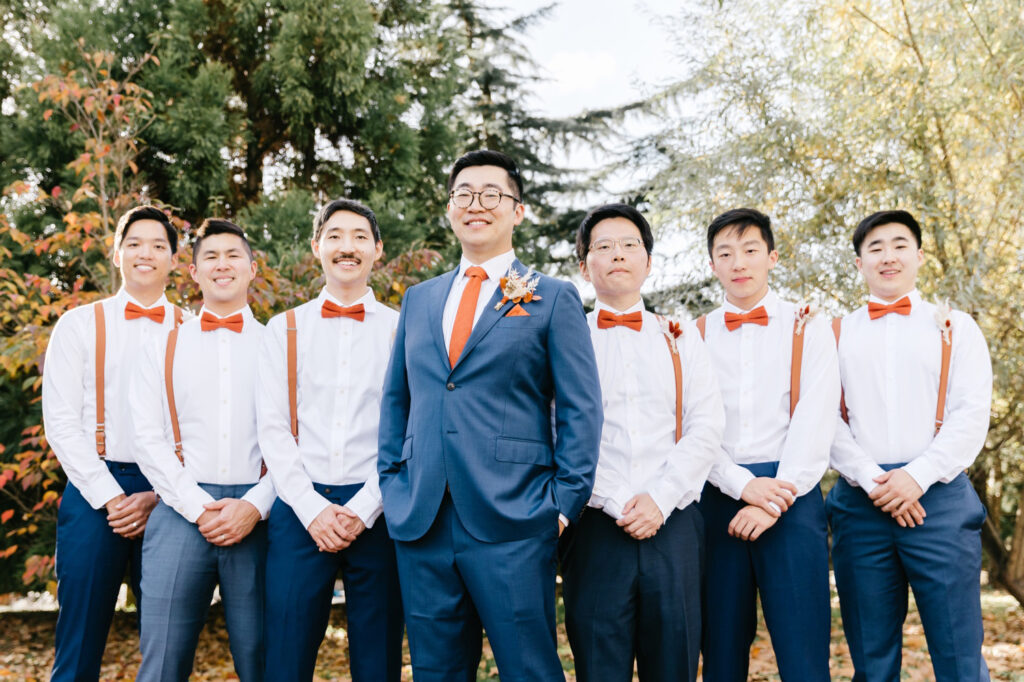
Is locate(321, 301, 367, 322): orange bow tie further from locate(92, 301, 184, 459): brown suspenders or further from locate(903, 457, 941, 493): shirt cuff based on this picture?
locate(903, 457, 941, 493): shirt cuff

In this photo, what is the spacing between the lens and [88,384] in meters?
3.56

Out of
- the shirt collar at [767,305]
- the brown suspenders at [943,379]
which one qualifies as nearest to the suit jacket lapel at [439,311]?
the shirt collar at [767,305]

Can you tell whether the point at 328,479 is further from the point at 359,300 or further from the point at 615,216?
the point at 615,216

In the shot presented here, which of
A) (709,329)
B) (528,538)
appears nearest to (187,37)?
(709,329)

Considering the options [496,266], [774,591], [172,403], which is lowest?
[774,591]

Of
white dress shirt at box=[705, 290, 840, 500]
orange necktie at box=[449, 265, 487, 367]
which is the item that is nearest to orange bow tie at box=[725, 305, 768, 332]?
white dress shirt at box=[705, 290, 840, 500]

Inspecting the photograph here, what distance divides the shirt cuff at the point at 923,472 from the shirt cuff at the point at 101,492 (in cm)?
317

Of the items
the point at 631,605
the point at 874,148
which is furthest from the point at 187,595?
the point at 874,148

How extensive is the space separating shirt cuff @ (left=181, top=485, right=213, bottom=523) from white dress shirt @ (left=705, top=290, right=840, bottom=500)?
2004 mm

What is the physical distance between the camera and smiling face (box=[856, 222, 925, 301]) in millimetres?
3537

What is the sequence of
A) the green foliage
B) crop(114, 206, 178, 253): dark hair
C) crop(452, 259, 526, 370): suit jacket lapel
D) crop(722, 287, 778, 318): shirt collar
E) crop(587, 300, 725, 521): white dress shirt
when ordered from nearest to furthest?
crop(452, 259, 526, 370): suit jacket lapel
crop(587, 300, 725, 521): white dress shirt
crop(722, 287, 778, 318): shirt collar
crop(114, 206, 178, 253): dark hair
the green foliage

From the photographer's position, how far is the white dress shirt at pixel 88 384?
3.47 meters

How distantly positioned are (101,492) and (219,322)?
840 millimetres

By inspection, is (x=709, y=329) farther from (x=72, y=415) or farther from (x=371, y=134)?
(x=371, y=134)
